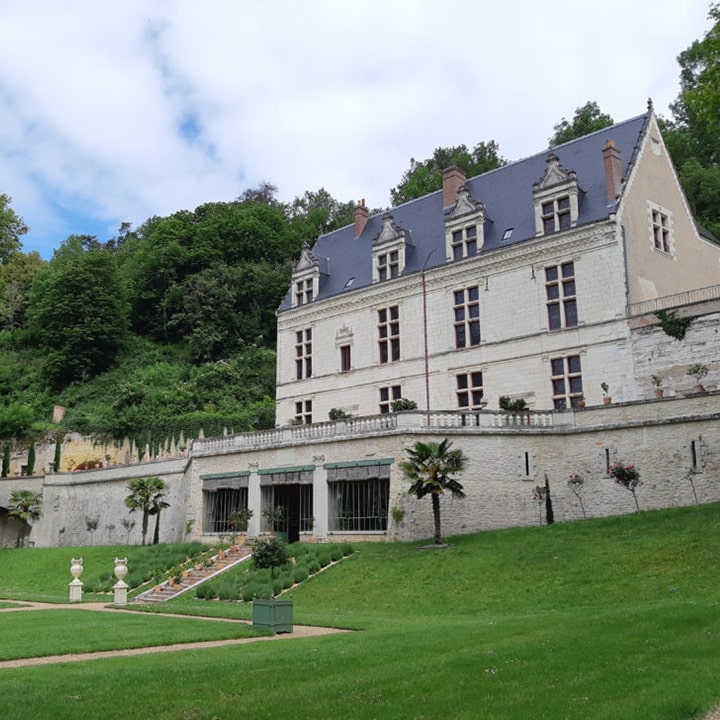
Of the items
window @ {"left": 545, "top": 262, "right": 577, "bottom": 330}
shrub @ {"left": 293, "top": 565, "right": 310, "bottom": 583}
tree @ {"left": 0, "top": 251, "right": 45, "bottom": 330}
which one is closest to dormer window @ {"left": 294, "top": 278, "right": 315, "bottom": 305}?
window @ {"left": 545, "top": 262, "right": 577, "bottom": 330}

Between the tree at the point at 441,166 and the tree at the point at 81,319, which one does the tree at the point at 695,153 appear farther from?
the tree at the point at 81,319

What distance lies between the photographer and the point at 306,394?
4184 centimetres

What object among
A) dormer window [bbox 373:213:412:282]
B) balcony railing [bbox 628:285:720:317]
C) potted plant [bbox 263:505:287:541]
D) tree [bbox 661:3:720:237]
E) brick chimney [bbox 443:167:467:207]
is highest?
tree [bbox 661:3:720:237]

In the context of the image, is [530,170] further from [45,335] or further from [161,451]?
[45,335]

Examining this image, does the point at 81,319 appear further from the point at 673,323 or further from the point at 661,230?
the point at 673,323

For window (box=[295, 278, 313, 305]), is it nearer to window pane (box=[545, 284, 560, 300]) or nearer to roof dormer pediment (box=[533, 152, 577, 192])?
roof dormer pediment (box=[533, 152, 577, 192])

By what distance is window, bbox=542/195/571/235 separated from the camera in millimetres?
33594

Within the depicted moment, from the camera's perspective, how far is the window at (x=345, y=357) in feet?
133

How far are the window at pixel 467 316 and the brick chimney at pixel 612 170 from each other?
678 centimetres

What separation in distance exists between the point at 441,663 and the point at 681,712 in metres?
3.60

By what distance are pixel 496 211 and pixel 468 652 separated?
2850cm

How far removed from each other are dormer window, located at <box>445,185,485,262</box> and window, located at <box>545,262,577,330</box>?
410 centimetres

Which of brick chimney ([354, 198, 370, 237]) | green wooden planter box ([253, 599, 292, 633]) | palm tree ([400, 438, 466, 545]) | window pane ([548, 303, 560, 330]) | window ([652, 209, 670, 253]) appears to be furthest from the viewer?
brick chimney ([354, 198, 370, 237])

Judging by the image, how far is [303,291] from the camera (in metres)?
43.7
